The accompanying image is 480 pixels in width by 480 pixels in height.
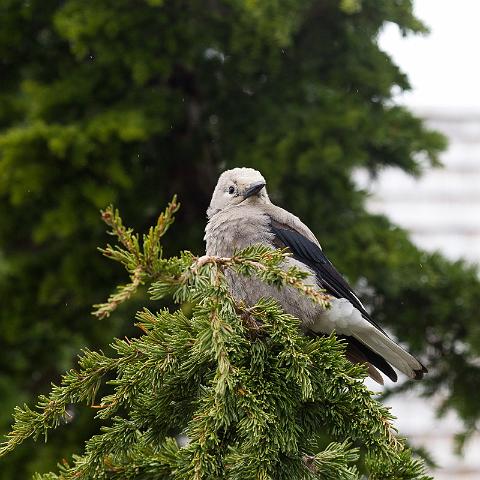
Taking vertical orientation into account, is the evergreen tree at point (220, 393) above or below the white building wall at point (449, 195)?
below

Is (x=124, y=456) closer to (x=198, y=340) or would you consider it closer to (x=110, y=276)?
(x=198, y=340)

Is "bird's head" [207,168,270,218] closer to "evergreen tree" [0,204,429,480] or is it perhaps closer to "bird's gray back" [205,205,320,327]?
"bird's gray back" [205,205,320,327]

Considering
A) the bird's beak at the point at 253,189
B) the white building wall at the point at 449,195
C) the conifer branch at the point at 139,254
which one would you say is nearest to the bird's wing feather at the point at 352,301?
the bird's beak at the point at 253,189

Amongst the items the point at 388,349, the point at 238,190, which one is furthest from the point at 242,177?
the point at 388,349

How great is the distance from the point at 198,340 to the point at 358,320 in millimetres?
1072

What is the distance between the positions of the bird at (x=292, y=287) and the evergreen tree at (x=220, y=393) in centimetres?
71

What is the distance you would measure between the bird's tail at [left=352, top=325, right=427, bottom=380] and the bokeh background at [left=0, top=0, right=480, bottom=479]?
85.7 inches

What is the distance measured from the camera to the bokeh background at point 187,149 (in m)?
4.92

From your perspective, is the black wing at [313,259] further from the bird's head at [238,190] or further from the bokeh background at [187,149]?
the bokeh background at [187,149]

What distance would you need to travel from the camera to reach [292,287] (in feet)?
9.20

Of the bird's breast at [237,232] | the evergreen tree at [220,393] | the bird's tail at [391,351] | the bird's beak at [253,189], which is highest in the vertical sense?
the bird's beak at [253,189]

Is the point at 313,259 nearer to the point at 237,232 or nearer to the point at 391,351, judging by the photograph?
the point at 237,232

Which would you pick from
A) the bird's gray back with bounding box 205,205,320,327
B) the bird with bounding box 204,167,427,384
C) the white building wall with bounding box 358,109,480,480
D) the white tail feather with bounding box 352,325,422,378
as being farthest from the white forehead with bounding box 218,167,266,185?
the white building wall with bounding box 358,109,480,480

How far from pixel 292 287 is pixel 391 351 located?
16.0 inches
